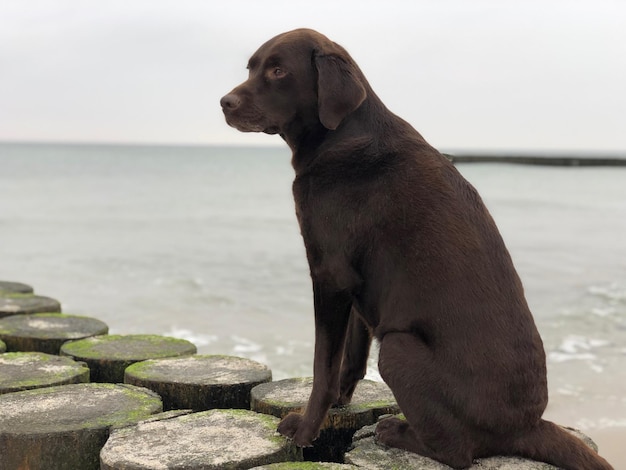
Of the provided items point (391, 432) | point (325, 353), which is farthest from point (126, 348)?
point (391, 432)

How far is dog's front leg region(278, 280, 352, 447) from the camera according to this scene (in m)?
2.63

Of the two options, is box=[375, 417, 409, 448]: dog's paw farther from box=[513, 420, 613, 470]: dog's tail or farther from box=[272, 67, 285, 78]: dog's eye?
box=[272, 67, 285, 78]: dog's eye

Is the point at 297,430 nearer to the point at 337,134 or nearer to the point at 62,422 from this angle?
the point at 62,422

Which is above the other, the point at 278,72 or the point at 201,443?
the point at 278,72

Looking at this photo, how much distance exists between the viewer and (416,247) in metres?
2.47

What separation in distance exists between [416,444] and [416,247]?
76cm

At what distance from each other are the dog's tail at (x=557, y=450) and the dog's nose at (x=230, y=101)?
5.27 feet

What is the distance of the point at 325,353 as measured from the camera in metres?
2.65

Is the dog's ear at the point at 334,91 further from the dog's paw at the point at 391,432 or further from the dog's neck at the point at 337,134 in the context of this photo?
the dog's paw at the point at 391,432

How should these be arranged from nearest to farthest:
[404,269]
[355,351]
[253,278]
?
[404,269]
[355,351]
[253,278]

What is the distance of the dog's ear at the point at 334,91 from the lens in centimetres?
251

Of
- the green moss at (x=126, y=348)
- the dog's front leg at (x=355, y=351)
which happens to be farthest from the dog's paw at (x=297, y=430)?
the green moss at (x=126, y=348)

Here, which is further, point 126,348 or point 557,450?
point 126,348

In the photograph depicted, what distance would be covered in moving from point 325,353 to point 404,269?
0.47 metres
